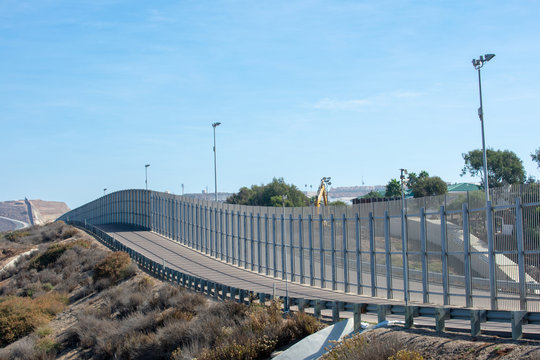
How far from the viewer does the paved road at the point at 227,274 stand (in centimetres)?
1664

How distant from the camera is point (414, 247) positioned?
890 inches

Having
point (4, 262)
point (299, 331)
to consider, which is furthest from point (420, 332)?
point (4, 262)

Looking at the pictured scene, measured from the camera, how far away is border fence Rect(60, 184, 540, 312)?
17922 millimetres

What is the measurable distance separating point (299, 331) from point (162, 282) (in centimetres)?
1867

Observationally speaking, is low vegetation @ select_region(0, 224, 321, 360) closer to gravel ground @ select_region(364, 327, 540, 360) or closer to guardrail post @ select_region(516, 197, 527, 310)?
gravel ground @ select_region(364, 327, 540, 360)

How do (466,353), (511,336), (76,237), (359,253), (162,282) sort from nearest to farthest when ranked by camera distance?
(466,353) → (511,336) → (359,253) → (162,282) → (76,237)

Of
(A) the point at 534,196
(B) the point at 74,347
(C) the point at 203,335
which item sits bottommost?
(B) the point at 74,347

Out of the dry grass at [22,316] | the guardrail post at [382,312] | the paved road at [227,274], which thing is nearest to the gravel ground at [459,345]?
the paved road at [227,274]

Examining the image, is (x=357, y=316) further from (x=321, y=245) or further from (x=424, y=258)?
(x=321, y=245)

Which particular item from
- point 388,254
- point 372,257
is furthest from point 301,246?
point 388,254

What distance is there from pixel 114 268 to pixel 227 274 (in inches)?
281

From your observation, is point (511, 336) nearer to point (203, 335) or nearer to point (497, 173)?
point (203, 335)

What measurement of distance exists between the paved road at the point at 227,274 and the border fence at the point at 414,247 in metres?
0.82

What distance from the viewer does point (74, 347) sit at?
2748 cm
